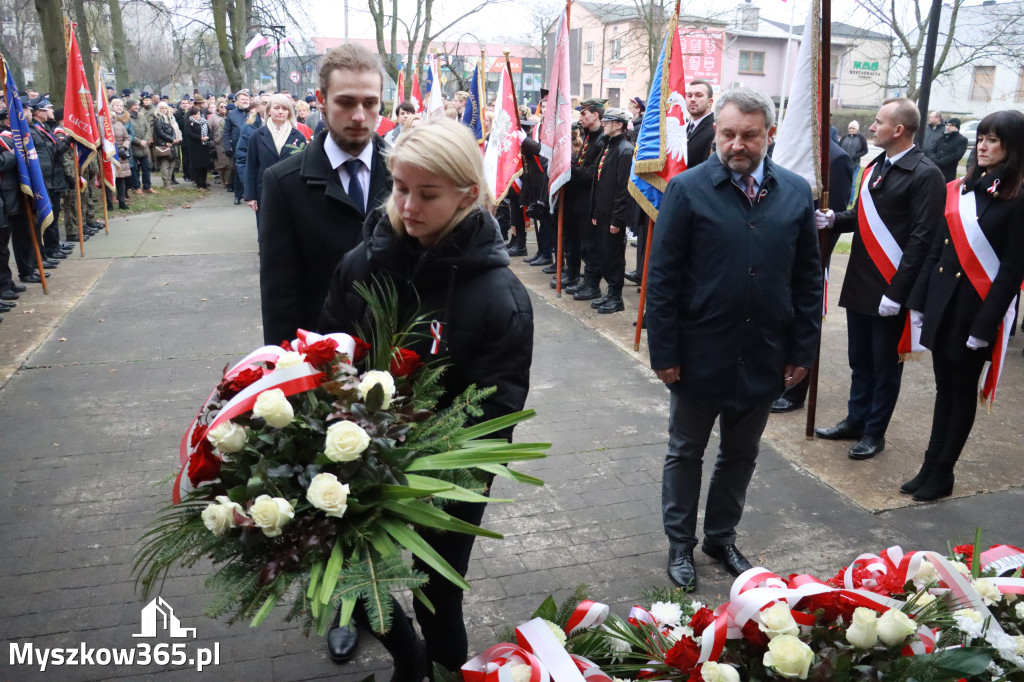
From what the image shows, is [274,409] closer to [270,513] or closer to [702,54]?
[270,513]

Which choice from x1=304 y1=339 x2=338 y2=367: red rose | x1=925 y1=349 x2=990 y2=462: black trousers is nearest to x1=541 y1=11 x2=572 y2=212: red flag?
x1=925 y1=349 x2=990 y2=462: black trousers

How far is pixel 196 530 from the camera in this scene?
181 cm

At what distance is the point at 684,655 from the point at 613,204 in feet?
23.5

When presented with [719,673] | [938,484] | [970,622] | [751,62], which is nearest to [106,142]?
[938,484]

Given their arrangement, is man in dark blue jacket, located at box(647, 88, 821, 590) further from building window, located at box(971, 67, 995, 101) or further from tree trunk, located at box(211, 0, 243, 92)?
building window, located at box(971, 67, 995, 101)

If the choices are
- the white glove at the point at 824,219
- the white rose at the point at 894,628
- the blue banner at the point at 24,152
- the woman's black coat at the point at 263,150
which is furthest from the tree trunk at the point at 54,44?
the white rose at the point at 894,628

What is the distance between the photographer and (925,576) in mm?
2213

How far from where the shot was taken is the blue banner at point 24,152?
8.89 m

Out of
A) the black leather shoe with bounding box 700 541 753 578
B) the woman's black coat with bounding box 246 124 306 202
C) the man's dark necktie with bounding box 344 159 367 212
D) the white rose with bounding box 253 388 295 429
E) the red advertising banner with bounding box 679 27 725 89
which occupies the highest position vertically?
the red advertising banner with bounding box 679 27 725 89

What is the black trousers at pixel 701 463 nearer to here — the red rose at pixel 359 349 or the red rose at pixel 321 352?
the red rose at pixel 359 349

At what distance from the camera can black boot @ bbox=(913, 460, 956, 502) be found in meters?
4.50

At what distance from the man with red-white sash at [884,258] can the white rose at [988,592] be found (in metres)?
2.91

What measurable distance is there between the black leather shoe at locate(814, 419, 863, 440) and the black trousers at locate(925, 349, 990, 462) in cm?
84

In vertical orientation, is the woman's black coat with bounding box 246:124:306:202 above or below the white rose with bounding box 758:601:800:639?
above
